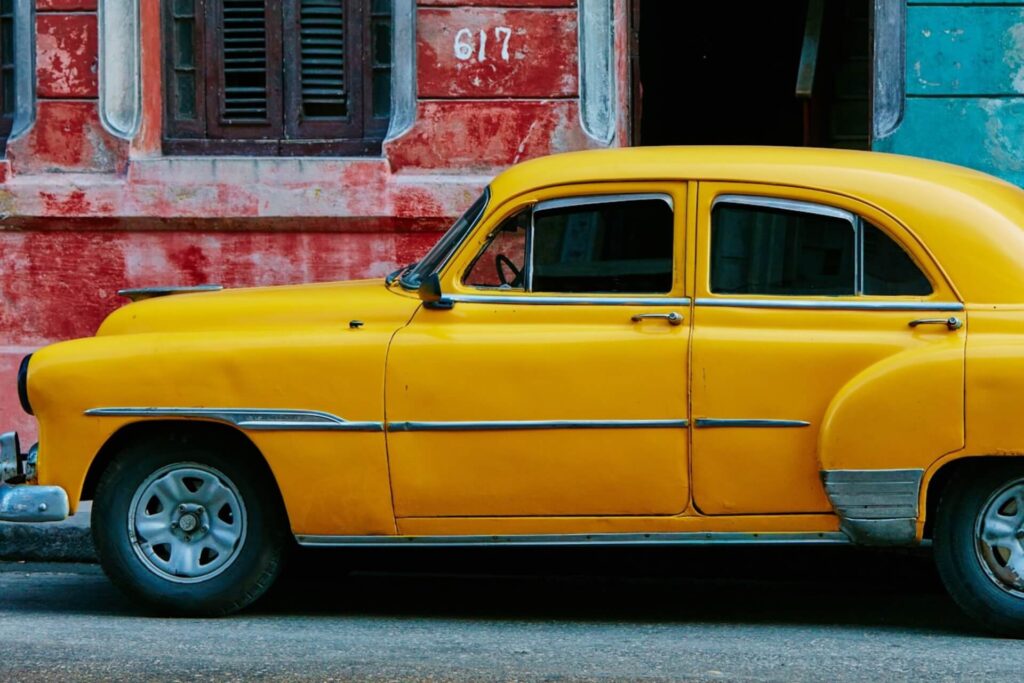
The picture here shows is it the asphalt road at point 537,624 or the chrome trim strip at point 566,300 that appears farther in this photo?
the chrome trim strip at point 566,300

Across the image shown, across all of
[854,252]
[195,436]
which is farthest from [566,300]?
[195,436]

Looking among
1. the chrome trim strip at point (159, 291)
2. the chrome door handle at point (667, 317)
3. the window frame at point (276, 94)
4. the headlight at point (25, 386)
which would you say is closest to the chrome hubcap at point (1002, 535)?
the chrome door handle at point (667, 317)

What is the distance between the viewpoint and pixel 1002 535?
6.11 m

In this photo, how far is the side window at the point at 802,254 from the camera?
6.23m

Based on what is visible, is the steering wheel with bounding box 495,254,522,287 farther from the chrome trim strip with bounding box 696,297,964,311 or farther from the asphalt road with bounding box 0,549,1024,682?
the asphalt road with bounding box 0,549,1024,682

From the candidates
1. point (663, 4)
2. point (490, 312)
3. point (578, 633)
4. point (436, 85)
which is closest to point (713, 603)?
point (578, 633)

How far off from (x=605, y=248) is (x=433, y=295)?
630 millimetres

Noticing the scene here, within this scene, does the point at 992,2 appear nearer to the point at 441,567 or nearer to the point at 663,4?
the point at 663,4

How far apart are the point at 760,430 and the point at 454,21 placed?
518 centimetres

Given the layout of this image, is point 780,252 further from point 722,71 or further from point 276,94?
point 722,71

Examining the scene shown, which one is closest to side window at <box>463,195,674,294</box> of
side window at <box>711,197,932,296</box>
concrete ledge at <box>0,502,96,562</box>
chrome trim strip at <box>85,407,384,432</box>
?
side window at <box>711,197,932,296</box>

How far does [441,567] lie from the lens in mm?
7836

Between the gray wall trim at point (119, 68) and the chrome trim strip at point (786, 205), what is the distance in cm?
539

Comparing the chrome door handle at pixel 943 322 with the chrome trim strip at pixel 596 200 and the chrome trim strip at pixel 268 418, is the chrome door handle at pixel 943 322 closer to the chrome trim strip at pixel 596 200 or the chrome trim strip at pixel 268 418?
the chrome trim strip at pixel 596 200
